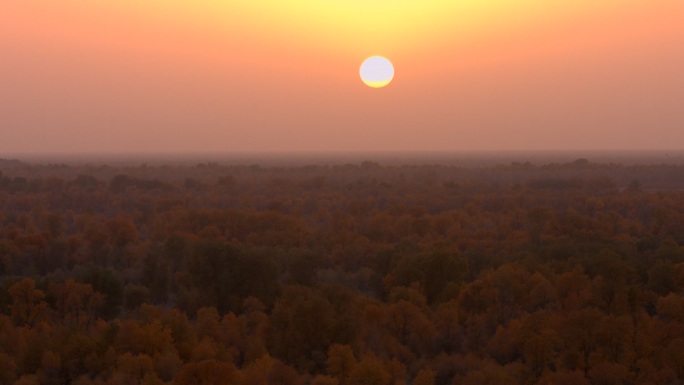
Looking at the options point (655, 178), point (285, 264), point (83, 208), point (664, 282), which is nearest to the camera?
point (664, 282)

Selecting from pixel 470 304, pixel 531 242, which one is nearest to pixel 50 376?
pixel 470 304

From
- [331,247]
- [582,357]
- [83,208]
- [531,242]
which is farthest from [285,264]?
[83,208]

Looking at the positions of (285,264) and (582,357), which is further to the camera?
(285,264)

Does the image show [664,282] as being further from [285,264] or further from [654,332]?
[285,264]

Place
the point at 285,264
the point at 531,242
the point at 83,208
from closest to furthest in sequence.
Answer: the point at 285,264, the point at 531,242, the point at 83,208

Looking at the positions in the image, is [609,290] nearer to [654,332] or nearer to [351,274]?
[654,332]

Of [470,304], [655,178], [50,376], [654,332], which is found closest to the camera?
[50,376]
